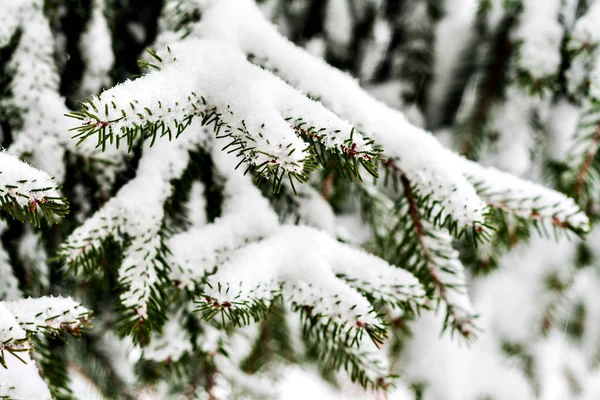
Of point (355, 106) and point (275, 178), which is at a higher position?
point (355, 106)

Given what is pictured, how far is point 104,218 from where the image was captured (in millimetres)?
730

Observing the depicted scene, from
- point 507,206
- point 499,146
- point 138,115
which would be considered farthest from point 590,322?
point 138,115

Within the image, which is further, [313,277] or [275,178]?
[313,277]

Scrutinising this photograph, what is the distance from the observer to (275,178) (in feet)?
1.67

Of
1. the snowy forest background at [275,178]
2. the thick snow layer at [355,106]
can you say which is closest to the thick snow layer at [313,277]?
the snowy forest background at [275,178]

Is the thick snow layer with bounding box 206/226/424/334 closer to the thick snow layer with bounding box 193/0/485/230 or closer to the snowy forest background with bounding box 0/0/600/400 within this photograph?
the snowy forest background with bounding box 0/0/600/400

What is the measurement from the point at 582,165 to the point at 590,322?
3.47 feet

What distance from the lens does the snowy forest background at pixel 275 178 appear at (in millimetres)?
580

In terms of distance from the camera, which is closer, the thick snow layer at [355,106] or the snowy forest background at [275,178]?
the snowy forest background at [275,178]

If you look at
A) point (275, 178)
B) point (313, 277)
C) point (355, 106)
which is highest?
point (355, 106)

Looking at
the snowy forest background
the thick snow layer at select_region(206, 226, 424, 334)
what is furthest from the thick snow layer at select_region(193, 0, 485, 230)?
the thick snow layer at select_region(206, 226, 424, 334)

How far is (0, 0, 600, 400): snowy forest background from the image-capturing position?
580 millimetres

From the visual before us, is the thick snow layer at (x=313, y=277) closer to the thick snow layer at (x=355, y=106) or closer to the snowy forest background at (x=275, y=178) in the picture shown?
the snowy forest background at (x=275, y=178)

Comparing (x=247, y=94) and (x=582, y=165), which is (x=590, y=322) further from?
(x=247, y=94)
